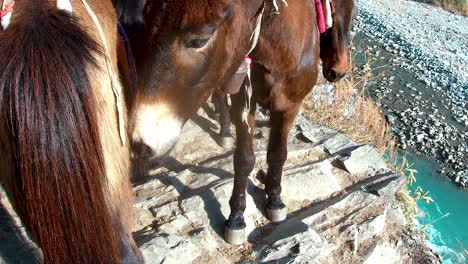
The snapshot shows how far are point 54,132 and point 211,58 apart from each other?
84 cm

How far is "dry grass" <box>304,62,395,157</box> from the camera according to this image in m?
5.16

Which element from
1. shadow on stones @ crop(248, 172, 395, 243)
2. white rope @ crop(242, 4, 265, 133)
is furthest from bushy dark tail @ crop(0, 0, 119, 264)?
shadow on stones @ crop(248, 172, 395, 243)

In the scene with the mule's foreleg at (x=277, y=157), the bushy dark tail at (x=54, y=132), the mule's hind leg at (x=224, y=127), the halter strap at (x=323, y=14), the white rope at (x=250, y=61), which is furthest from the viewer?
the mule's hind leg at (x=224, y=127)

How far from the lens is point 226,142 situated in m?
4.28

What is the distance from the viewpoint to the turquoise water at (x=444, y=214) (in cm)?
499

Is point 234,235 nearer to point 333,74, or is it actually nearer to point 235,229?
point 235,229

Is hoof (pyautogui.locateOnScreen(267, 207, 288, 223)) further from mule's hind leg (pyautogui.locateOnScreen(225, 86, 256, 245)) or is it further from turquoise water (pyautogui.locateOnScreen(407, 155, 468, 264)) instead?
turquoise water (pyautogui.locateOnScreen(407, 155, 468, 264))

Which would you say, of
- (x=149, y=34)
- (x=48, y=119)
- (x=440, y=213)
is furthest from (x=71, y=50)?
(x=440, y=213)

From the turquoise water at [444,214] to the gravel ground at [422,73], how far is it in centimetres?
21

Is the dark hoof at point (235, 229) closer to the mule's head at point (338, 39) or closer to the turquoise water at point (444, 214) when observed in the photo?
the mule's head at point (338, 39)

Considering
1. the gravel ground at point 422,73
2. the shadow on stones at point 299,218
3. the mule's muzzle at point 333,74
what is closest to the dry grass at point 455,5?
the gravel ground at point 422,73

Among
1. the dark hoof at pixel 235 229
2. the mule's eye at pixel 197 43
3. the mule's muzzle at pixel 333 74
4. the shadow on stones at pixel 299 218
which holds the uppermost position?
the mule's eye at pixel 197 43

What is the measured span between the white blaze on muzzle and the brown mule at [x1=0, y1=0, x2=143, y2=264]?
290mm

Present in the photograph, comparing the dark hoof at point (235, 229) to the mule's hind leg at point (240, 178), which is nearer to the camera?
the mule's hind leg at point (240, 178)
